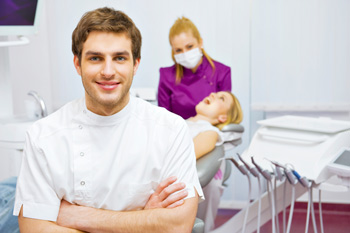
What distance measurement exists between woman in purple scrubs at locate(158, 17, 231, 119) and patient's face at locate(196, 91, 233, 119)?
0.66 ft

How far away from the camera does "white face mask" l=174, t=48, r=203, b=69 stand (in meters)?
2.69

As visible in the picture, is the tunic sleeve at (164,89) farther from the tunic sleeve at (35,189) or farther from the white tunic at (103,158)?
the tunic sleeve at (35,189)

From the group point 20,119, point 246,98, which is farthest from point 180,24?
point 20,119

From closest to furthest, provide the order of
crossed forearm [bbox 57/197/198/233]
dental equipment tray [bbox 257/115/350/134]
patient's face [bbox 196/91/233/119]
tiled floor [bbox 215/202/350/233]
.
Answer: crossed forearm [bbox 57/197/198/233], dental equipment tray [bbox 257/115/350/134], patient's face [bbox 196/91/233/119], tiled floor [bbox 215/202/350/233]

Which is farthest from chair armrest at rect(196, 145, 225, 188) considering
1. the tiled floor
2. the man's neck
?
the tiled floor

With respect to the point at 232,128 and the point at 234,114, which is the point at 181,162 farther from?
the point at 234,114

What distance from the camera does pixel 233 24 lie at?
2.96 metres

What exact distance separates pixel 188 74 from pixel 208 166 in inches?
46.9

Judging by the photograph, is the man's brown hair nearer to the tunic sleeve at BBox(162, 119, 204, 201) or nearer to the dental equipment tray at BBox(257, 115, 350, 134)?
the tunic sleeve at BBox(162, 119, 204, 201)

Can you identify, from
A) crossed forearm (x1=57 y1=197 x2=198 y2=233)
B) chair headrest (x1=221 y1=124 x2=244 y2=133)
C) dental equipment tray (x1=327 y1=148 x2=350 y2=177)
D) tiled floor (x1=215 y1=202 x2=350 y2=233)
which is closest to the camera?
crossed forearm (x1=57 y1=197 x2=198 y2=233)

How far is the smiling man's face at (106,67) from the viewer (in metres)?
1.24

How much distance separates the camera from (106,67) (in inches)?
48.6

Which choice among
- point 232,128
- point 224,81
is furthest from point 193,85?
point 232,128

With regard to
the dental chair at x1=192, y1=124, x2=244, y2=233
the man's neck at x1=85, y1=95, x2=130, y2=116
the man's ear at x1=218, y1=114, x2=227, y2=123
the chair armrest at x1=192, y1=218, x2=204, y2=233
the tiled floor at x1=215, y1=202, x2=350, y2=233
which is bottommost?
the tiled floor at x1=215, y1=202, x2=350, y2=233
